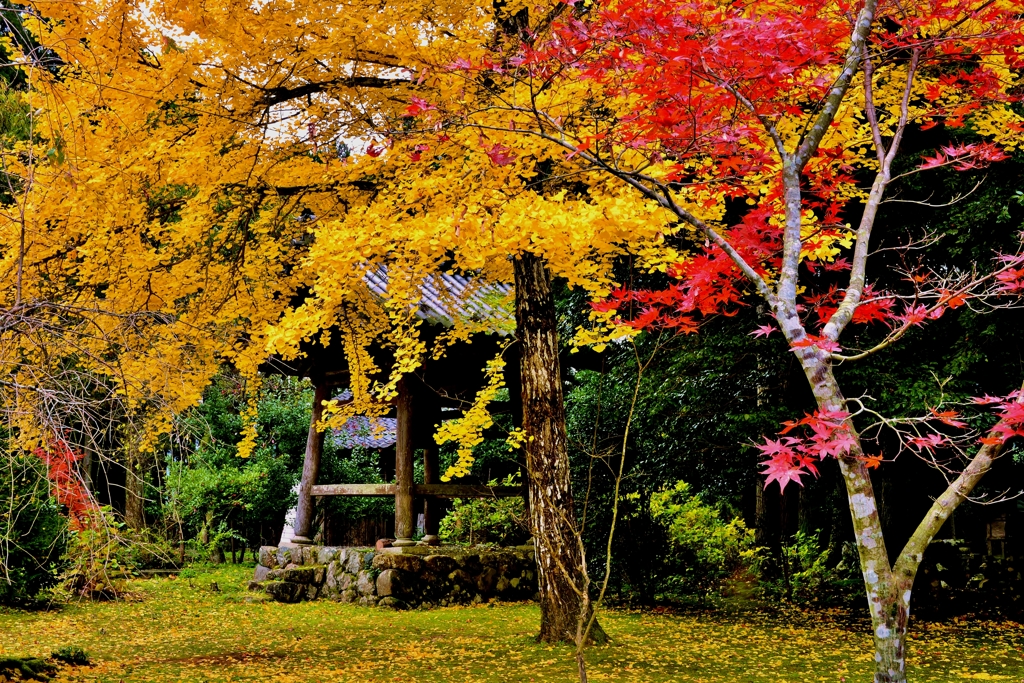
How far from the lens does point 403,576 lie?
35.2 feet

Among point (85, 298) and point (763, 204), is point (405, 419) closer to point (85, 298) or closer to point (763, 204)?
point (85, 298)

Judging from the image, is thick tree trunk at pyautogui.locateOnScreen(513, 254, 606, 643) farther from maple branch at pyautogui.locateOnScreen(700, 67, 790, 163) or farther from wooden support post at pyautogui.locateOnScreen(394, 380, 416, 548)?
wooden support post at pyautogui.locateOnScreen(394, 380, 416, 548)

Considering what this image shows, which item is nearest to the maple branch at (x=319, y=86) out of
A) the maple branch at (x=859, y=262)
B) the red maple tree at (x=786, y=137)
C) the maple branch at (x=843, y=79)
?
the red maple tree at (x=786, y=137)

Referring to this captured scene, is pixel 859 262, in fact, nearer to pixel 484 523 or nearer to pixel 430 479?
pixel 484 523

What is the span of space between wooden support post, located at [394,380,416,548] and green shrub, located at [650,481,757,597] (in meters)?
3.25

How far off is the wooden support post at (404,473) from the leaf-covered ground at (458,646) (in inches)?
46.6

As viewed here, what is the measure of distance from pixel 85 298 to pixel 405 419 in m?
4.86

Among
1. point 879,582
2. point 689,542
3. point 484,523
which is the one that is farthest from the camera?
point 484,523

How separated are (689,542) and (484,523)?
3.51 meters

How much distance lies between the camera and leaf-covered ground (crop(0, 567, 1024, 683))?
20.6 ft

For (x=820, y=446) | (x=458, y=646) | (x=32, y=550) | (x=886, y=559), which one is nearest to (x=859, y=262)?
(x=820, y=446)

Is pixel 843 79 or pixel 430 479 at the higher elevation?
pixel 843 79

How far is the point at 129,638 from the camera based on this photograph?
8438 mm

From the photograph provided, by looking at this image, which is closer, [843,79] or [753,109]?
[843,79]
